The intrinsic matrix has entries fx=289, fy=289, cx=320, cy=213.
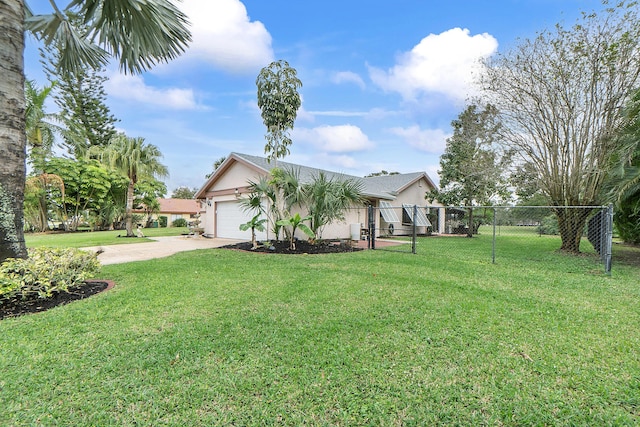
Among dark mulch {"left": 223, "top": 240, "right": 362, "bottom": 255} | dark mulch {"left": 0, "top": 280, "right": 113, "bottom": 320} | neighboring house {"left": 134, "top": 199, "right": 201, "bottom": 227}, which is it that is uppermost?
neighboring house {"left": 134, "top": 199, "right": 201, "bottom": 227}

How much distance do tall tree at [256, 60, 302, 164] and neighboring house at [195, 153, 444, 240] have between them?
7.11 feet

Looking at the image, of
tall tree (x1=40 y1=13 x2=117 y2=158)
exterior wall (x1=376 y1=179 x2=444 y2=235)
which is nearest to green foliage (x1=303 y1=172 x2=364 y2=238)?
exterior wall (x1=376 y1=179 x2=444 y2=235)

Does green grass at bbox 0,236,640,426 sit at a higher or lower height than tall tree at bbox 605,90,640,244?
lower

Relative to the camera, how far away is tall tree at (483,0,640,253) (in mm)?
8914

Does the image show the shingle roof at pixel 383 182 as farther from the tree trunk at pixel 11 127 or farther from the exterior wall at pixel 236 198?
the tree trunk at pixel 11 127

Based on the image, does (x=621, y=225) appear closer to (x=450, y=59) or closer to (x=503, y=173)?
(x=503, y=173)

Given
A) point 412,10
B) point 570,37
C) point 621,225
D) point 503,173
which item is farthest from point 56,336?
point 621,225

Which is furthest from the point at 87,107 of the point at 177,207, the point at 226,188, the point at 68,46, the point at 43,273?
the point at 43,273

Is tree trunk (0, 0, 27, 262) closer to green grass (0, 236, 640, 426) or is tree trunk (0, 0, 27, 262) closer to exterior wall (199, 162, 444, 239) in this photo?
green grass (0, 236, 640, 426)

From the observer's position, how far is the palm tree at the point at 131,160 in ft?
52.8

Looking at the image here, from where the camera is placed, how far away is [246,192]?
14.0m

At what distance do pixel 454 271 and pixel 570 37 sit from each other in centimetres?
895

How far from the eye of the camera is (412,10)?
32.9 ft

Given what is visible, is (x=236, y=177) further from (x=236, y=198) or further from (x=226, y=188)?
(x=236, y=198)
